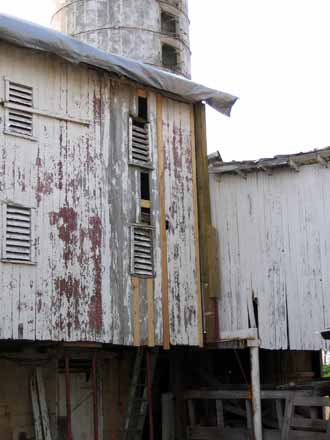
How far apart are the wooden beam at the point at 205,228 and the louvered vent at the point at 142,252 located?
150cm

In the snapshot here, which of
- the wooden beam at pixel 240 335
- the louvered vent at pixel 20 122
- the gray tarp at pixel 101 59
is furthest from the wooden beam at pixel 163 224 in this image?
the louvered vent at pixel 20 122

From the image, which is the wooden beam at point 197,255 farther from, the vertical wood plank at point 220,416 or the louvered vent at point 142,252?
the vertical wood plank at point 220,416

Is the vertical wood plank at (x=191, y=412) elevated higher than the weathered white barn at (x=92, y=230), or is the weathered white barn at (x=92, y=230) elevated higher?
the weathered white barn at (x=92, y=230)

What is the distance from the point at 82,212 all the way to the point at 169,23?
37.5ft

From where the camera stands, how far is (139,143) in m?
17.0

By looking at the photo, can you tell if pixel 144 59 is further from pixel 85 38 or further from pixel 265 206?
pixel 265 206

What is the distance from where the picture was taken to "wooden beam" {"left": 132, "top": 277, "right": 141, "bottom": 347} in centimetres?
1579

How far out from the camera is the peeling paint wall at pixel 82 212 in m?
14.6

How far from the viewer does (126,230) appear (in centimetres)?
1620

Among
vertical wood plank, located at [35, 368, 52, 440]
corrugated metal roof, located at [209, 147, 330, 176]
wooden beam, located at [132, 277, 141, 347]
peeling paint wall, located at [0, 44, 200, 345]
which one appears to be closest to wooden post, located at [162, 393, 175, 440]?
peeling paint wall, located at [0, 44, 200, 345]

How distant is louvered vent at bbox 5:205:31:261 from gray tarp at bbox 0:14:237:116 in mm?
3352

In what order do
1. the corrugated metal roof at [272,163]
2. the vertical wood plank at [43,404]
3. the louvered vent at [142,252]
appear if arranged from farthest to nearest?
the corrugated metal roof at [272,163] → the vertical wood plank at [43,404] → the louvered vent at [142,252]

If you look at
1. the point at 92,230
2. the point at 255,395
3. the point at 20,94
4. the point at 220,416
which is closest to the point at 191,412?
the point at 220,416

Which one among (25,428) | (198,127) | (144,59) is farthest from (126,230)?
(144,59)
